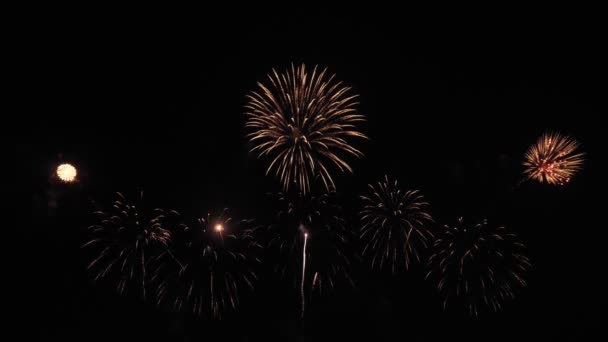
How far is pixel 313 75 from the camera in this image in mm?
15484

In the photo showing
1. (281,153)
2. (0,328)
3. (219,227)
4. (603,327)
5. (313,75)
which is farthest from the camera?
(603,327)

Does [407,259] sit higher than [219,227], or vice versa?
[219,227]

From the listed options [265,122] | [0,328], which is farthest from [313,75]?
[0,328]

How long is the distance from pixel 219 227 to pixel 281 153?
476 cm

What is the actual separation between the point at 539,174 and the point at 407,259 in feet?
23.8

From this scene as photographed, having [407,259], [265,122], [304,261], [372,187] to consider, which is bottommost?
[407,259]

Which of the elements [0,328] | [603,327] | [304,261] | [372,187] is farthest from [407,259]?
[603,327]

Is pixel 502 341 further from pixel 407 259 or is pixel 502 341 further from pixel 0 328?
pixel 0 328

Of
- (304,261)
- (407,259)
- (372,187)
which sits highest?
(372,187)

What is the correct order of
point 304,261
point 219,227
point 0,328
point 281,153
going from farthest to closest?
1. point 0,328
2. point 304,261
3. point 219,227
4. point 281,153

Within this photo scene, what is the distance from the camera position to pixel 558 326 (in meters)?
38.8

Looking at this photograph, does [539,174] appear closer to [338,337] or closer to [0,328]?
[338,337]

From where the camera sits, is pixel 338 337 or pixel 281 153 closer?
pixel 281 153

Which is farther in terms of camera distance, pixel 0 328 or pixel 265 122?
pixel 0 328
